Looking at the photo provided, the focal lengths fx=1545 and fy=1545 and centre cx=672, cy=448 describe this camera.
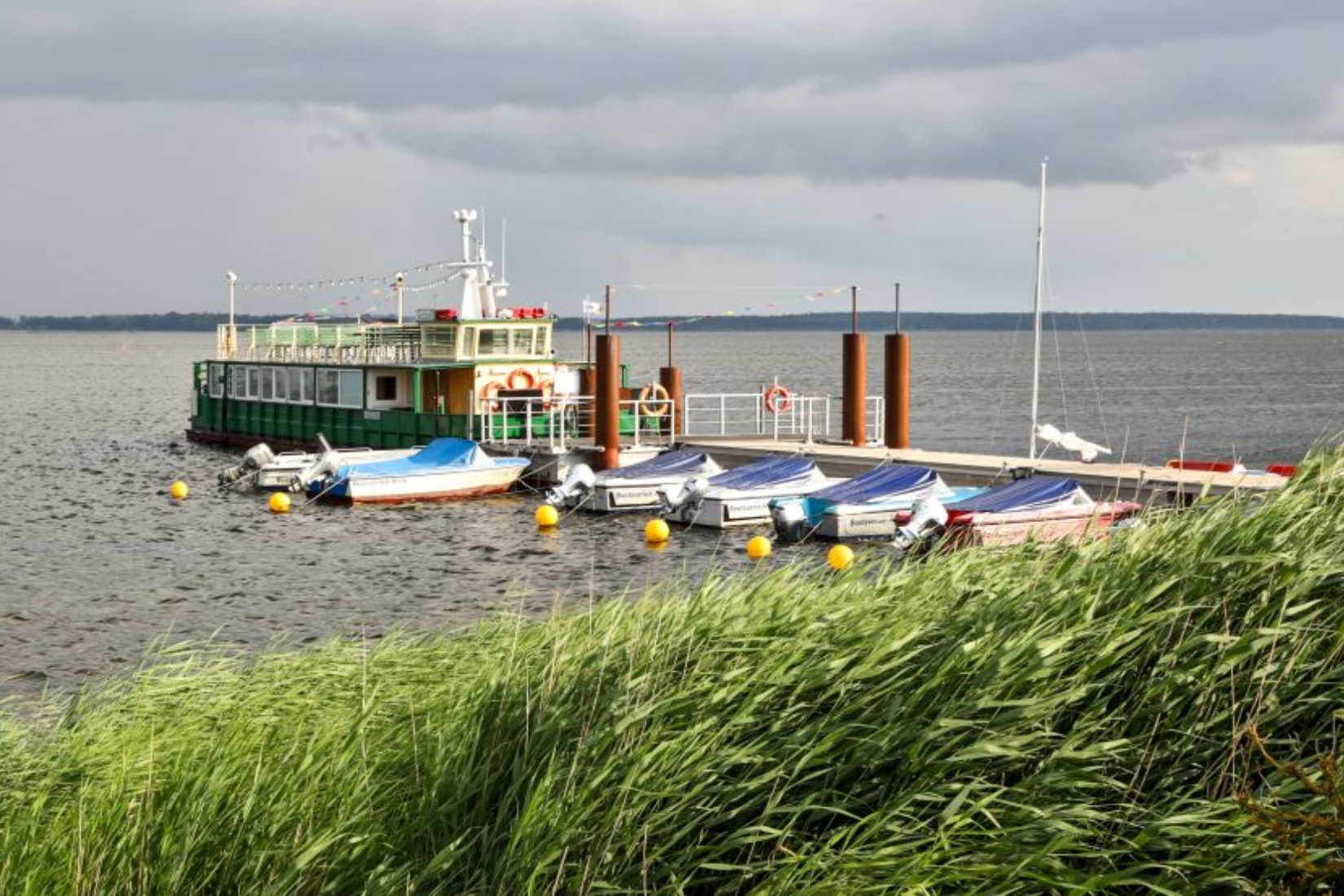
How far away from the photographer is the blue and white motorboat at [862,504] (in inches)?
1084

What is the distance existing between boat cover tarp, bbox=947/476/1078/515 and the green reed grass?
16.9 meters

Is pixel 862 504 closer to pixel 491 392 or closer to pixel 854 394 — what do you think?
pixel 854 394

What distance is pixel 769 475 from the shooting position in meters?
31.0

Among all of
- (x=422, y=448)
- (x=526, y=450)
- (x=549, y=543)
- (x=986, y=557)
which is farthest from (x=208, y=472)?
(x=986, y=557)

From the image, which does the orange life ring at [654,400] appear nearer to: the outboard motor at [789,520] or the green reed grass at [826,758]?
the outboard motor at [789,520]

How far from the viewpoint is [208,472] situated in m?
45.8

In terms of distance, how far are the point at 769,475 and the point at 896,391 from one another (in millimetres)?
5279

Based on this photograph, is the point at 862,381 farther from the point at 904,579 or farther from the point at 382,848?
the point at 382,848

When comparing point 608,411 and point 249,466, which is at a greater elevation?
point 608,411

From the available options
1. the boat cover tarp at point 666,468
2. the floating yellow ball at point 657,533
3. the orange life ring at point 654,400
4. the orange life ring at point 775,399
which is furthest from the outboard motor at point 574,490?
the orange life ring at point 775,399

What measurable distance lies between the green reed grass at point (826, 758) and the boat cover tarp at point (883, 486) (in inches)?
774

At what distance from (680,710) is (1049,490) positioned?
63.5 ft

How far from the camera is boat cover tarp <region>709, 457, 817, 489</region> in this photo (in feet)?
101

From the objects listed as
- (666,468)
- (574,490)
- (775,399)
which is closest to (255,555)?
(574,490)
